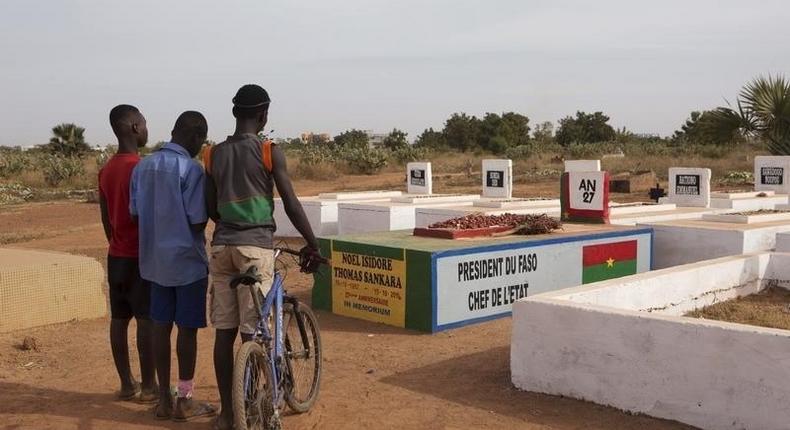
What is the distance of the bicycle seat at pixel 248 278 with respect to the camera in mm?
3807

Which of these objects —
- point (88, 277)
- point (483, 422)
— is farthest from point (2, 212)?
point (483, 422)

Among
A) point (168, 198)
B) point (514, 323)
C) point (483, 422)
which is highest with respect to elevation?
point (168, 198)

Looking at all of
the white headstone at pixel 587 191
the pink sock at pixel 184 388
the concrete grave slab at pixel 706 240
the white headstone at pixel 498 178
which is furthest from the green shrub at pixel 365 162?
the pink sock at pixel 184 388

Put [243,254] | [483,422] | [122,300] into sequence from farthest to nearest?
[122,300] → [483,422] → [243,254]

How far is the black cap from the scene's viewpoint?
396cm

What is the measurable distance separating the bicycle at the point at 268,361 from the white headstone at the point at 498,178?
12129 mm

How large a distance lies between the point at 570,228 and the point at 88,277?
508 cm

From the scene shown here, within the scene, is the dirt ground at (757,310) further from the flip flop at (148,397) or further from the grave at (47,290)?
the grave at (47,290)

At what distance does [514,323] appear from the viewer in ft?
16.7

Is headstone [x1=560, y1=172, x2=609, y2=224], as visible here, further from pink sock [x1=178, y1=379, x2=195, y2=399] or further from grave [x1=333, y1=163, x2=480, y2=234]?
pink sock [x1=178, y1=379, x2=195, y2=399]

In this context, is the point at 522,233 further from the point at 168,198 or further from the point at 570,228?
the point at 168,198

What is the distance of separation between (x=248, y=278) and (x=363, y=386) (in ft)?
5.49

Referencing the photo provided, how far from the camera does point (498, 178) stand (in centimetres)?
1633

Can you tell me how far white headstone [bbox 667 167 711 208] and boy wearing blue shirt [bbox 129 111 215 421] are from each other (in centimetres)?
1053
